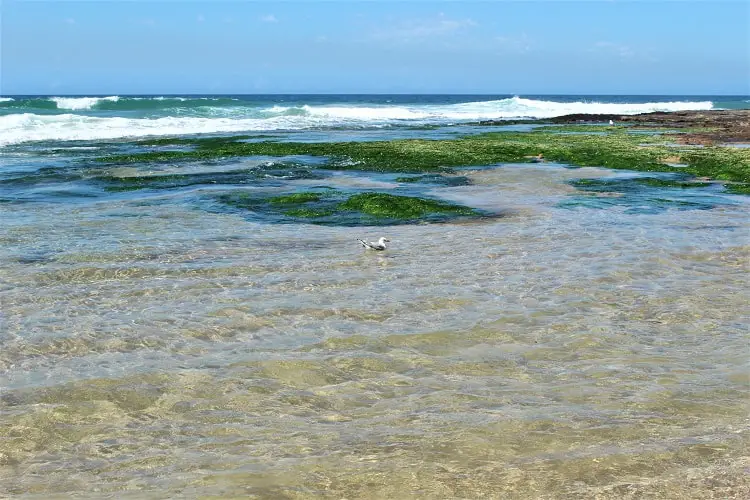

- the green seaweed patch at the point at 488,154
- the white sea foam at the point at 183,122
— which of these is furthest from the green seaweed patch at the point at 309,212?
the white sea foam at the point at 183,122

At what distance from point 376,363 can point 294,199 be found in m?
9.29

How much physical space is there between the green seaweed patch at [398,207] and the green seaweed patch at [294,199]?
851 mm

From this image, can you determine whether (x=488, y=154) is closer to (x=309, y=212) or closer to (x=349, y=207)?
(x=349, y=207)

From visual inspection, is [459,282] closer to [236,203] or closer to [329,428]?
[329,428]

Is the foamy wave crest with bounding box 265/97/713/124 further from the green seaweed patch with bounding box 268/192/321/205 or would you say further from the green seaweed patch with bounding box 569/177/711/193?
the green seaweed patch with bounding box 268/192/321/205

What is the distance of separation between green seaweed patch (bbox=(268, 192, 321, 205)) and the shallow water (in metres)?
2.93

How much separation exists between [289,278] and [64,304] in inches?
102

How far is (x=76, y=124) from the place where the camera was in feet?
138

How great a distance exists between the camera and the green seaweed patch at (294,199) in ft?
49.4

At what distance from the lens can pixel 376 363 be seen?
639cm

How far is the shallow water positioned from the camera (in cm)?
456

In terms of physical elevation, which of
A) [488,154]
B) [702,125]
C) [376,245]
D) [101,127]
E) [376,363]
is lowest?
[376,363]

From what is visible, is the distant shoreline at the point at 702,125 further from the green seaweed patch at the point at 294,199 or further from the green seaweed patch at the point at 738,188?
the green seaweed patch at the point at 294,199

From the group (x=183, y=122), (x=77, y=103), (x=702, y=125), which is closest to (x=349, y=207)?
(x=702, y=125)
